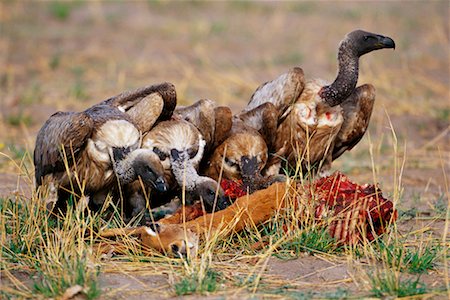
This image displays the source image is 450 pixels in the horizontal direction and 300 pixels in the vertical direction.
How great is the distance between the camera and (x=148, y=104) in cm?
649

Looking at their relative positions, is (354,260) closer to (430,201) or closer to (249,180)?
(249,180)

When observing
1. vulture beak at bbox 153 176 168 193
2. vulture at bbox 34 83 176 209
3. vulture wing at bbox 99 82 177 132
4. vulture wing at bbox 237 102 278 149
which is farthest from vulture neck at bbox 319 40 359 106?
vulture beak at bbox 153 176 168 193

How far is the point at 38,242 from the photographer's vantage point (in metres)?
5.22

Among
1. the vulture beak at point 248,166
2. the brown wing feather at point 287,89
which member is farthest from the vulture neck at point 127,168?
the brown wing feather at point 287,89

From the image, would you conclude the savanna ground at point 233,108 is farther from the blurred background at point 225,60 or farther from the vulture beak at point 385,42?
the vulture beak at point 385,42

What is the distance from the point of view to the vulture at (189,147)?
5965mm

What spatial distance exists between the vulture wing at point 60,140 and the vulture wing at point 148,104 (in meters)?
0.60

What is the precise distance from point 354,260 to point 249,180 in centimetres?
Result: 144

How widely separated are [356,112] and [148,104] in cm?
184

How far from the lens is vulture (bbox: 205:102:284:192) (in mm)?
6335

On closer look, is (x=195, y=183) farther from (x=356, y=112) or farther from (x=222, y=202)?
(x=356, y=112)

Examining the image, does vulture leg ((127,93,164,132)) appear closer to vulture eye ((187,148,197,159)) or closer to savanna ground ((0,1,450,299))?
vulture eye ((187,148,197,159))

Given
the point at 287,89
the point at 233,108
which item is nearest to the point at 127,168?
the point at 287,89

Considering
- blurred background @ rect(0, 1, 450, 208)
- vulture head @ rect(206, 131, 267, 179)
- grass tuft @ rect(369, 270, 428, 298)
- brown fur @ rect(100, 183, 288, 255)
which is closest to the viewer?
grass tuft @ rect(369, 270, 428, 298)
